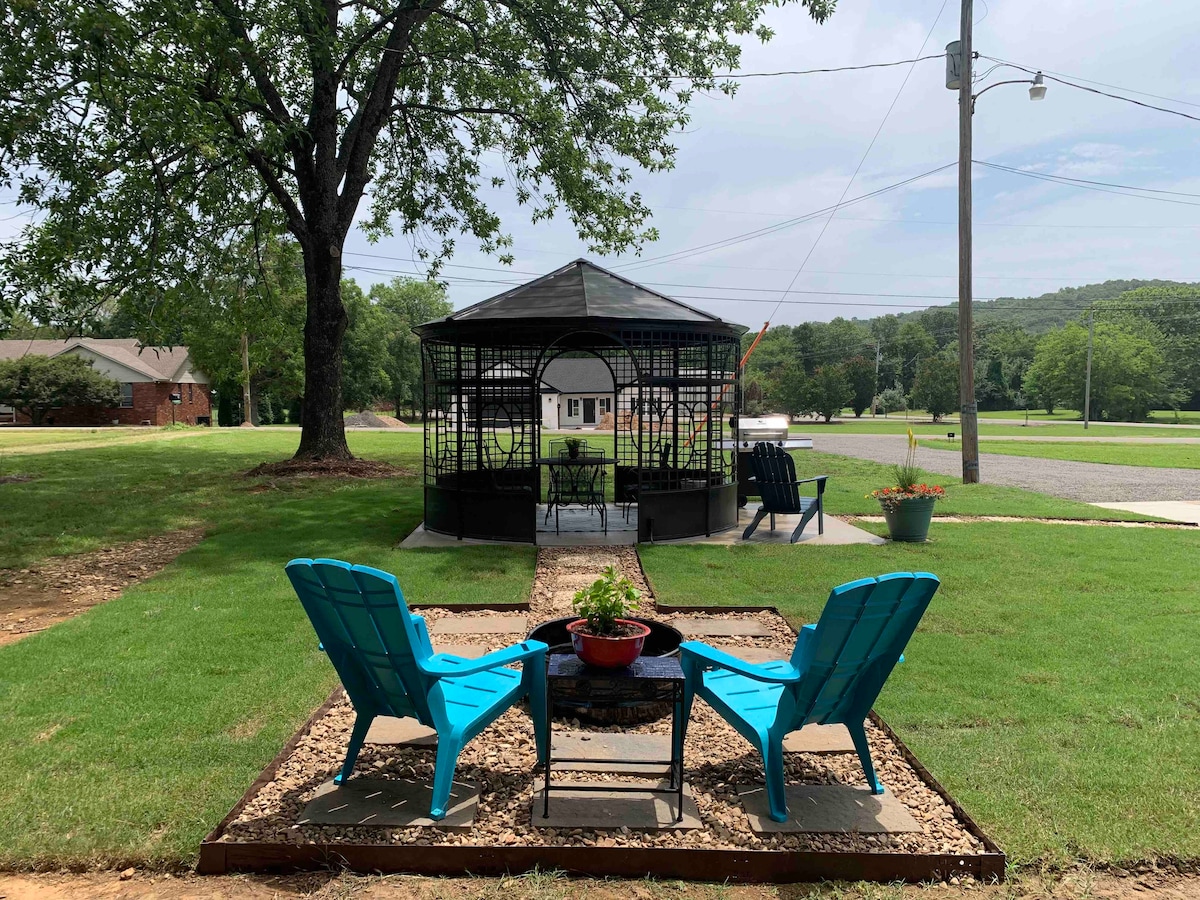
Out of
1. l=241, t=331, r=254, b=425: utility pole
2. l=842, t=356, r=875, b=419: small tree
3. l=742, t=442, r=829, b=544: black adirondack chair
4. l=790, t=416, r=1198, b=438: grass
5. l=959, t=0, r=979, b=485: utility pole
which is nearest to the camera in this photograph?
l=742, t=442, r=829, b=544: black adirondack chair

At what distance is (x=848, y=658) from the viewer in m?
2.93

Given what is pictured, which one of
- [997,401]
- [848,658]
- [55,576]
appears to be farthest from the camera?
[997,401]

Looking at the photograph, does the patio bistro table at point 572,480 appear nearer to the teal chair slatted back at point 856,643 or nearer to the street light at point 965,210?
the teal chair slatted back at point 856,643

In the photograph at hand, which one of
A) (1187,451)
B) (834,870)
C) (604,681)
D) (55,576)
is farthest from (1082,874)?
(1187,451)

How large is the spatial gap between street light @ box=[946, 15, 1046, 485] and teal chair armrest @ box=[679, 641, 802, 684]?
41.8 ft

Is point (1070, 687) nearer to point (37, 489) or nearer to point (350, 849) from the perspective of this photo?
point (350, 849)

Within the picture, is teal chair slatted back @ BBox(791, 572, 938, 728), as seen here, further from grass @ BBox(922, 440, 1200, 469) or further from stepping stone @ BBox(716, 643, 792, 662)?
grass @ BBox(922, 440, 1200, 469)

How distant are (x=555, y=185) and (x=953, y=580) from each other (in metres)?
11.8

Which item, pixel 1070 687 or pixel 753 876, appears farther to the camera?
pixel 1070 687

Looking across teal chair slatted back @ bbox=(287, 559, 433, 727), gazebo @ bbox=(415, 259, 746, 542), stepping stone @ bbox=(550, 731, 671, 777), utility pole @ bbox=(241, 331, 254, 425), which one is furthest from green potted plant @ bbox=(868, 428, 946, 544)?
utility pole @ bbox=(241, 331, 254, 425)

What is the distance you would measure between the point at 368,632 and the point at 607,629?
109cm

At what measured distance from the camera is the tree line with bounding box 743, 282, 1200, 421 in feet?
176

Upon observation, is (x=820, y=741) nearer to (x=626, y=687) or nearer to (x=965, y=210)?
(x=626, y=687)

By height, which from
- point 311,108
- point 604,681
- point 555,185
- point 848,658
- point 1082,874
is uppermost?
point 311,108
